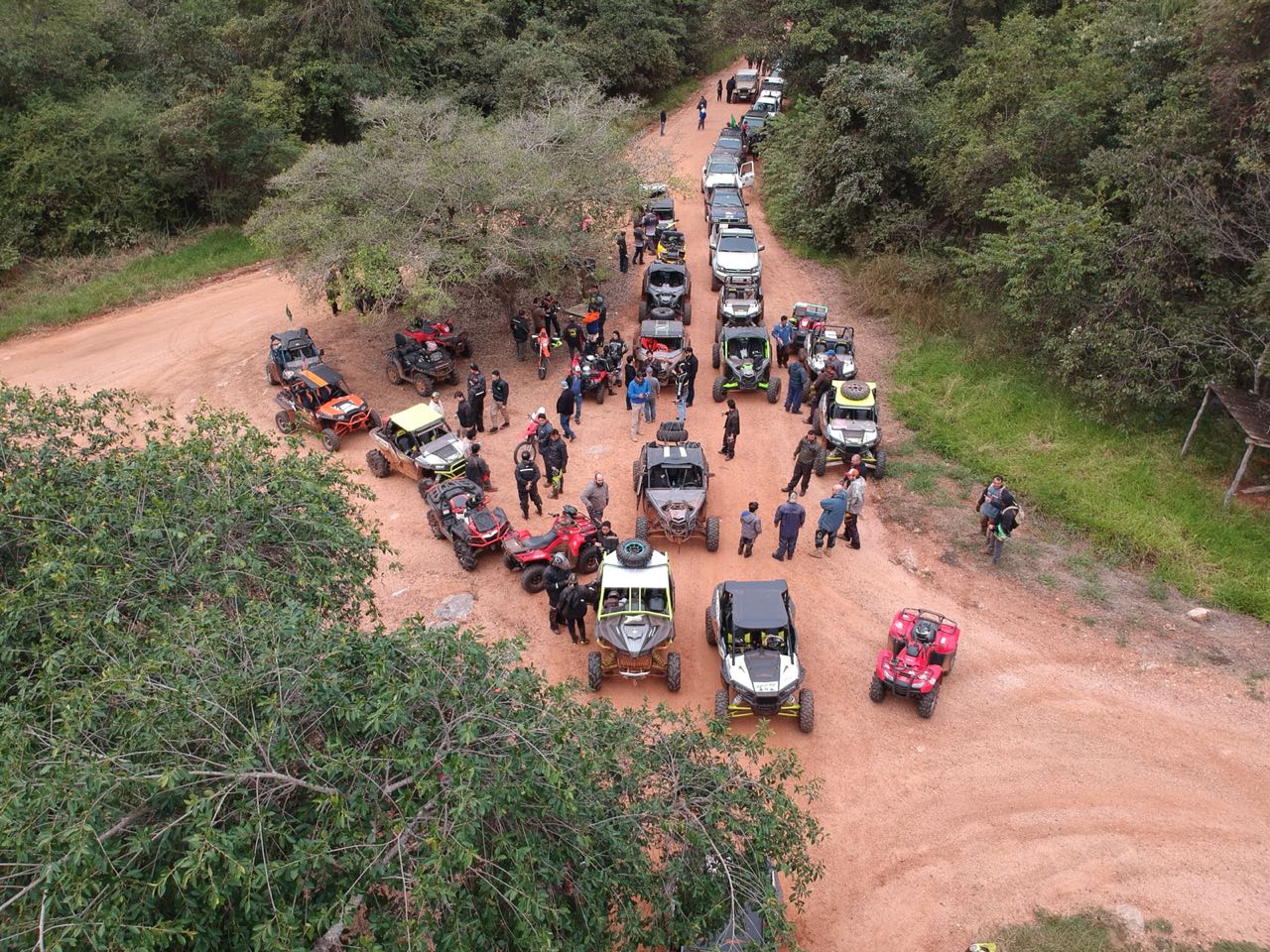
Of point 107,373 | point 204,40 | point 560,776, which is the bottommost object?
point 107,373

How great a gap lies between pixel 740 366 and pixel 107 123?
2273cm

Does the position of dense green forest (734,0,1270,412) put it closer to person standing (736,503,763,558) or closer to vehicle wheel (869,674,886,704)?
person standing (736,503,763,558)

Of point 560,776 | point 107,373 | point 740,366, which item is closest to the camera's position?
point 560,776

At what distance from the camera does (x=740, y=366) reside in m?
19.0

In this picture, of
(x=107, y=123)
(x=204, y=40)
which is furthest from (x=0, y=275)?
(x=204, y=40)

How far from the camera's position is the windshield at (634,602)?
1195cm

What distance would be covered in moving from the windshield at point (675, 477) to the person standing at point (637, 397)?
326 centimetres

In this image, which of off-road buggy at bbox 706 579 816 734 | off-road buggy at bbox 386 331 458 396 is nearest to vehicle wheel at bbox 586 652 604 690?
off-road buggy at bbox 706 579 816 734

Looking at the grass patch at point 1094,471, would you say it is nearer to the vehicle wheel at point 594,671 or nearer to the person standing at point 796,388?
the person standing at point 796,388

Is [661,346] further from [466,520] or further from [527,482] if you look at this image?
[466,520]

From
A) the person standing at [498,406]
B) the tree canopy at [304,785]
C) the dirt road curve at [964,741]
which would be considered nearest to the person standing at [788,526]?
the dirt road curve at [964,741]

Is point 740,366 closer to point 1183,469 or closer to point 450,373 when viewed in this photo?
point 450,373

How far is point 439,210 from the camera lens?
19922 millimetres

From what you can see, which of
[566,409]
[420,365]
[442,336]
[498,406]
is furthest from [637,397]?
[442,336]
